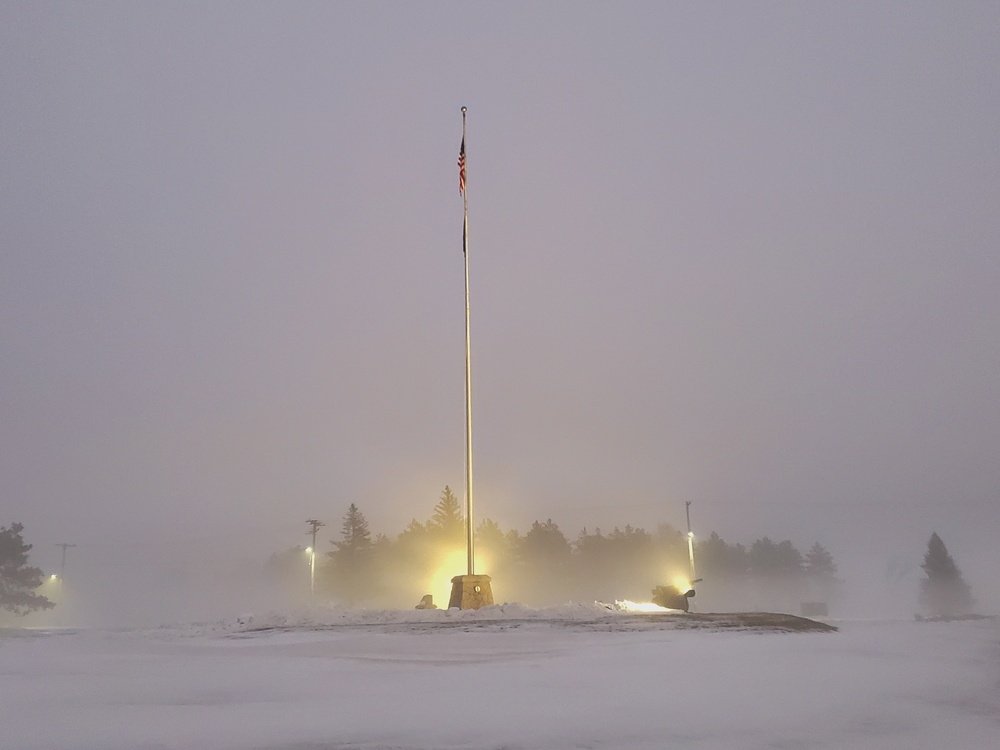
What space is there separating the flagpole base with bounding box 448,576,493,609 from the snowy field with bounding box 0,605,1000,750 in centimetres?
958

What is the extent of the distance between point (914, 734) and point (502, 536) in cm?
6828

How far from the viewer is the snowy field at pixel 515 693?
11.5ft

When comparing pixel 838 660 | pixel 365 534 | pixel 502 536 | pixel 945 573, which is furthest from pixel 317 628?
pixel 945 573

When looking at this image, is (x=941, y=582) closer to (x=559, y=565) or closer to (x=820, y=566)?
(x=820, y=566)

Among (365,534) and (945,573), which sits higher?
(365,534)

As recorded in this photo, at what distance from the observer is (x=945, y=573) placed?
6994 cm

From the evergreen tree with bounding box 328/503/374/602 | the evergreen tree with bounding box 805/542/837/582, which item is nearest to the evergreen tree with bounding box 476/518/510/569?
the evergreen tree with bounding box 328/503/374/602

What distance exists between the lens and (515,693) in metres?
4.68

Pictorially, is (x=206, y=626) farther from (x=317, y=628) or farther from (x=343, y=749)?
(x=343, y=749)

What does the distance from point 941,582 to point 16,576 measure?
8247 cm

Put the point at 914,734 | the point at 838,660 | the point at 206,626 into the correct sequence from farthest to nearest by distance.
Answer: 1. the point at 206,626
2. the point at 838,660
3. the point at 914,734

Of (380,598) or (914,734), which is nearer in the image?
(914,734)

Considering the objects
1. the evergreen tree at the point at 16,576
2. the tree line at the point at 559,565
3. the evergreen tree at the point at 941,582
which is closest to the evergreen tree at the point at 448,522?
the tree line at the point at 559,565

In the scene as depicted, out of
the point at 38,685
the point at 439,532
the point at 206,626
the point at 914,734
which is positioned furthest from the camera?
the point at 439,532
